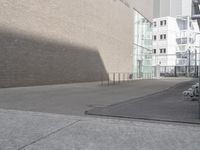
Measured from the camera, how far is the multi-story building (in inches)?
2837

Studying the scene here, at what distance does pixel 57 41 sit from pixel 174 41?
54.5 m

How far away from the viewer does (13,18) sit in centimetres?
1928

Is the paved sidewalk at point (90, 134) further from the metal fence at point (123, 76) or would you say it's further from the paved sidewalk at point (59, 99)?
the metal fence at point (123, 76)

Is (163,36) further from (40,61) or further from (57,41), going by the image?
(40,61)

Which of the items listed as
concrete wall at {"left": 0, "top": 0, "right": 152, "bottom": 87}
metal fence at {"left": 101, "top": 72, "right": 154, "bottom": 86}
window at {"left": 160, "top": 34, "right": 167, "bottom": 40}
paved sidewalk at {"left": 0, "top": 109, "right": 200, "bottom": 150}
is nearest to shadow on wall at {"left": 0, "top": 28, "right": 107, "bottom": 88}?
concrete wall at {"left": 0, "top": 0, "right": 152, "bottom": 87}

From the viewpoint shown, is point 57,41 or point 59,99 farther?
point 57,41

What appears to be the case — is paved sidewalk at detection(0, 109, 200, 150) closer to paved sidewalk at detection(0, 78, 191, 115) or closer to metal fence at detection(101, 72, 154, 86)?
paved sidewalk at detection(0, 78, 191, 115)

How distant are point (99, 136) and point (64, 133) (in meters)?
0.80

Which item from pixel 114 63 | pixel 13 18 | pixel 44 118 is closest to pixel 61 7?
pixel 13 18

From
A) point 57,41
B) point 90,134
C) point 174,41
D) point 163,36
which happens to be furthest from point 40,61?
point 174,41

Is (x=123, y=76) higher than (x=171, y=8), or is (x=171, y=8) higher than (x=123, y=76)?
(x=171, y=8)

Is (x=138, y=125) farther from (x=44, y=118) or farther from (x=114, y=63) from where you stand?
(x=114, y=63)

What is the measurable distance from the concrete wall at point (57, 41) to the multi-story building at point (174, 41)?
3805 cm

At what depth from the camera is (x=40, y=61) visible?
71.2 feet
